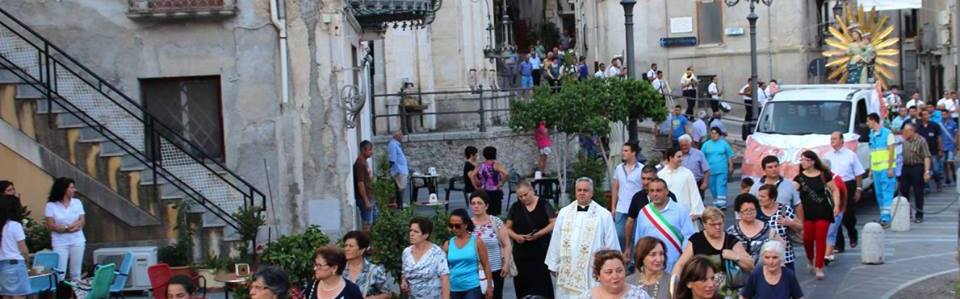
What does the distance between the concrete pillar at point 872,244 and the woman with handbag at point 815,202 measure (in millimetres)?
1507

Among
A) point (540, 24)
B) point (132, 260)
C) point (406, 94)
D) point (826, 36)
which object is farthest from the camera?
point (540, 24)

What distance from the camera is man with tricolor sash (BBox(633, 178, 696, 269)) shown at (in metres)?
13.2

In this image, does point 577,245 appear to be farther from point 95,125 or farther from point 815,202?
point 95,125

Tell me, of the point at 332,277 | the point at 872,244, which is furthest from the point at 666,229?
the point at 872,244

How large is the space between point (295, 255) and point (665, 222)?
11.0 ft

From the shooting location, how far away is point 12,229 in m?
14.2

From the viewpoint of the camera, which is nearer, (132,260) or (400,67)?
(132,260)

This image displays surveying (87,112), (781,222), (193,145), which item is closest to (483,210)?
(781,222)

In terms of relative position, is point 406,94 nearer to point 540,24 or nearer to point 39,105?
point 39,105

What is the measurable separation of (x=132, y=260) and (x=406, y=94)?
14.0m

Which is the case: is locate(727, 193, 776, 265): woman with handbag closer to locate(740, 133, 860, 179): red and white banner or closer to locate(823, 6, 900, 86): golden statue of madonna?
locate(740, 133, 860, 179): red and white banner

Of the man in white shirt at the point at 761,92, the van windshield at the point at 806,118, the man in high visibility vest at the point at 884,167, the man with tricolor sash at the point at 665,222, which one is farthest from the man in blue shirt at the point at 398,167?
the man in white shirt at the point at 761,92

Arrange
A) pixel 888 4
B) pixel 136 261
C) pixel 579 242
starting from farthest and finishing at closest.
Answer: pixel 888 4
pixel 136 261
pixel 579 242

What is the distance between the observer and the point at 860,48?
35781 millimetres
